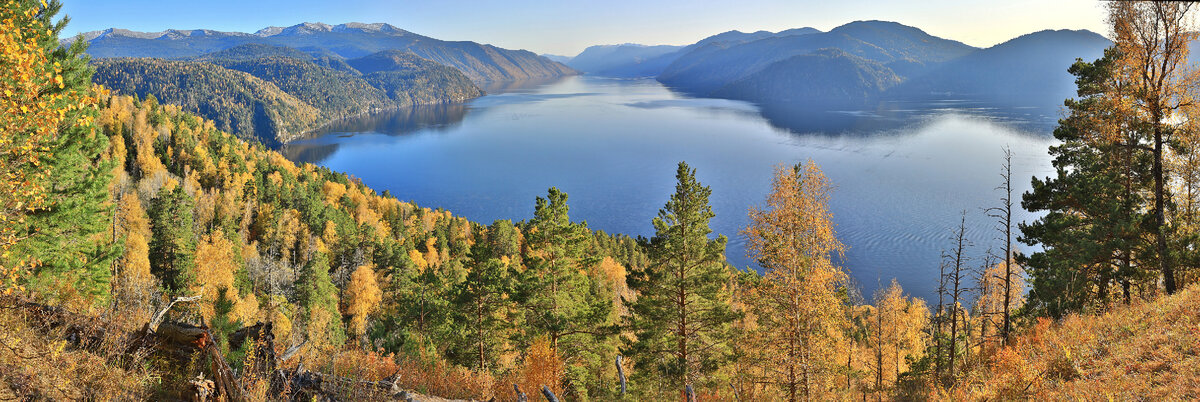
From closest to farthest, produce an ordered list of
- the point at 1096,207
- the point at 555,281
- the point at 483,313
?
the point at 1096,207 < the point at 555,281 < the point at 483,313

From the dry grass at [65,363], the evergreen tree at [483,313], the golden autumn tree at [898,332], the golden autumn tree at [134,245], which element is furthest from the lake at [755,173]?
the golden autumn tree at [134,245]

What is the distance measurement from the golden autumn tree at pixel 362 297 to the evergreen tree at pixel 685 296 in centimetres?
4533

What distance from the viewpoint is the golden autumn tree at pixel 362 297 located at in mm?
57844

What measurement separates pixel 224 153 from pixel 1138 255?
127 m

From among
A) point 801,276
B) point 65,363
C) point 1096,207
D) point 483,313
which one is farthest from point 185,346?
point 1096,207

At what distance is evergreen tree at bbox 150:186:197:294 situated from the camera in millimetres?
42406

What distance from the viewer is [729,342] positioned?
21.1 meters

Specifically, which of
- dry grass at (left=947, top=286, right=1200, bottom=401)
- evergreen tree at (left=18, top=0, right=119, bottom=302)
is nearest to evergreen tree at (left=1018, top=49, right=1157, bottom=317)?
dry grass at (left=947, top=286, right=1200, bottom=401)

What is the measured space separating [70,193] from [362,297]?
144 ft

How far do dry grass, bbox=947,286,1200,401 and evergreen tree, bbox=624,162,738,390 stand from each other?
769 cm

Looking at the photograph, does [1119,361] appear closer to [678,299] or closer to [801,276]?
[801,276]

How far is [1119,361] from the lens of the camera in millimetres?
10109

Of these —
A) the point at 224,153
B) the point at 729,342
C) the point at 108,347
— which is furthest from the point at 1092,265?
the point at 224,153

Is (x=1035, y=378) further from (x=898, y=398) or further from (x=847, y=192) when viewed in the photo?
(x=847, y=192)
